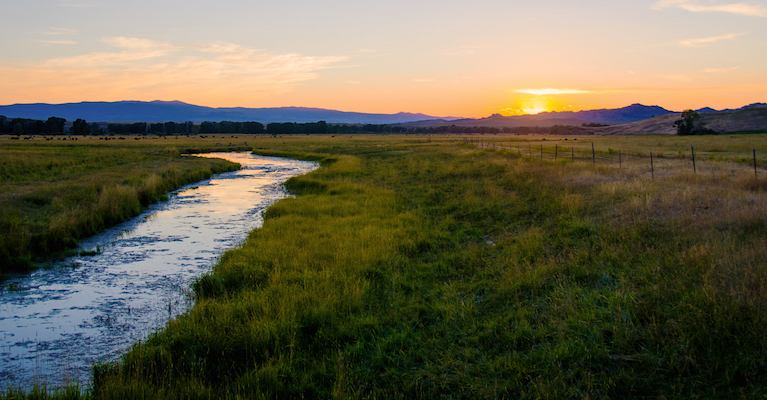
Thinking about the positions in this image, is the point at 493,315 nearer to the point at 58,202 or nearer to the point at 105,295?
the point at 105,295

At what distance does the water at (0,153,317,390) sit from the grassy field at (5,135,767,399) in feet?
3.26

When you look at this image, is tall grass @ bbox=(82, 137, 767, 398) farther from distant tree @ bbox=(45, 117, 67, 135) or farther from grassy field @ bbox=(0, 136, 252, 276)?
distant tree @ bbox=(45, 117, 67, 135)

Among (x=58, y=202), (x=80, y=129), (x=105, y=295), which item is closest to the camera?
(x=105, y=295)

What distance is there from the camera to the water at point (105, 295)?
7.00m

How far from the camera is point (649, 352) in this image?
17.6ft

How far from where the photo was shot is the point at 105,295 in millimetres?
9969

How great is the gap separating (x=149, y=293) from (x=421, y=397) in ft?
25.4

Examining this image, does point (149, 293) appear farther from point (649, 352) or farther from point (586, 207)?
point (586, 207)

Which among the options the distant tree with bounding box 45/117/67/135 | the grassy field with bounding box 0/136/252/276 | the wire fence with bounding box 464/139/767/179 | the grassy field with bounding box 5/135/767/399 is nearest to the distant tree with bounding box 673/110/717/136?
the wire fence with bounding box 464/139/767/179

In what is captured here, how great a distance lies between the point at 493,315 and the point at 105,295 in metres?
8.95

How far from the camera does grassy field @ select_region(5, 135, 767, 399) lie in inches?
208

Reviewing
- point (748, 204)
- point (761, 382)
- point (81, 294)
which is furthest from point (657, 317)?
point (81, 294)

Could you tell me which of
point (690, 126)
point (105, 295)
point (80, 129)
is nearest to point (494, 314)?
point (105, 295)

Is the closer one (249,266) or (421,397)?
(421,397)
